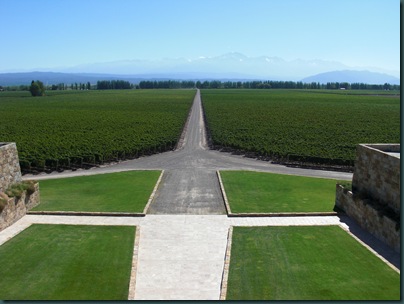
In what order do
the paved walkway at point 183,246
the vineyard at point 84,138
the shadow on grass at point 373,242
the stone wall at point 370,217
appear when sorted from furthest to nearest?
the vineyard at point 84,138
the stone wall at point 370,217
the shadow on grass at point 373,242
the paved walkway at point 183,246

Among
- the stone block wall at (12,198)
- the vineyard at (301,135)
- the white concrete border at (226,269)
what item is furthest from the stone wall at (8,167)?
the vineyard at (301,135)

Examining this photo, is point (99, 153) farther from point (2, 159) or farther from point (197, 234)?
point (197, 234)

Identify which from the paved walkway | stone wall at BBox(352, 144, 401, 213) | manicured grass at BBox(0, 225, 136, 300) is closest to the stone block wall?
the paved walkway

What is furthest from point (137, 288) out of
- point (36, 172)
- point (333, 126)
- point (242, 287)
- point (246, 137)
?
point (333, 126)

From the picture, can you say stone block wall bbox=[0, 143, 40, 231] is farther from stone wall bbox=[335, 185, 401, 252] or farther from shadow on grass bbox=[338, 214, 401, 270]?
stone wall bbox=[335, 185, 401, 252]

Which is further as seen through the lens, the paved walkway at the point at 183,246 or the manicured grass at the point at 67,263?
the paved walkway at the point at 183,246

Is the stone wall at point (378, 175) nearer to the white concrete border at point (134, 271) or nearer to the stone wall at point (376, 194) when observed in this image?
the stone wall at point (376, 194)
